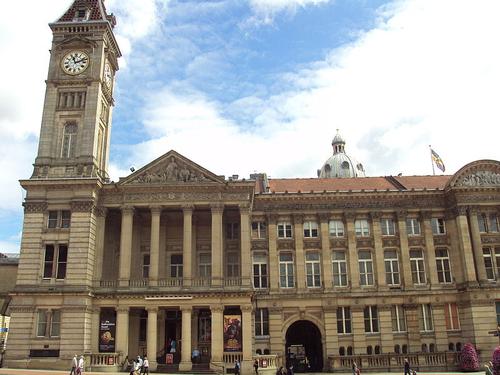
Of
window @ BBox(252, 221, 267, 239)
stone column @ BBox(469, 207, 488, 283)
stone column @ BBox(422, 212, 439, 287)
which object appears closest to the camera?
stone column @ BBox(469, 207, 488, 283)

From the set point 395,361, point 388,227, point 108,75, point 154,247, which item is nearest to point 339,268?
point 388,227

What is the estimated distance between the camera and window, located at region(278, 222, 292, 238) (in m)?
55.5

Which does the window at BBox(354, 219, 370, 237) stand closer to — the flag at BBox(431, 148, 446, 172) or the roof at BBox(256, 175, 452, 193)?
the roof at BBox(256, 175, 452, 193)

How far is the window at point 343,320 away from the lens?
5219cm

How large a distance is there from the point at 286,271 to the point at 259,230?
5276 millimetres

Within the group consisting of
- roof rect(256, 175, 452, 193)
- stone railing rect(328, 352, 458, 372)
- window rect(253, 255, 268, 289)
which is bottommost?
stone railing rect(328, 352, 458, 372)

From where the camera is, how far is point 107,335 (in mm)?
47031

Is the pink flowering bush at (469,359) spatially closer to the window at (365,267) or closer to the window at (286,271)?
the window at (365,267)

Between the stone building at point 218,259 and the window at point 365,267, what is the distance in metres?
0.11

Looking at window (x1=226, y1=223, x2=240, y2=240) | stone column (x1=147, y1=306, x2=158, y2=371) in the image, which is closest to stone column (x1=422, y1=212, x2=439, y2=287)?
window (x1=226, y1=223, x2=240, y2=240)

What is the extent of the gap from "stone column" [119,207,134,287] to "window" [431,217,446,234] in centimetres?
3207

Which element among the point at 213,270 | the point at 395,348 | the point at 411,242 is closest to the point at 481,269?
the point at 411,242

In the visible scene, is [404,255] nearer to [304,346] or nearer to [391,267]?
[391,267]

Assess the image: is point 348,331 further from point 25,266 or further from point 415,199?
point 25,266
